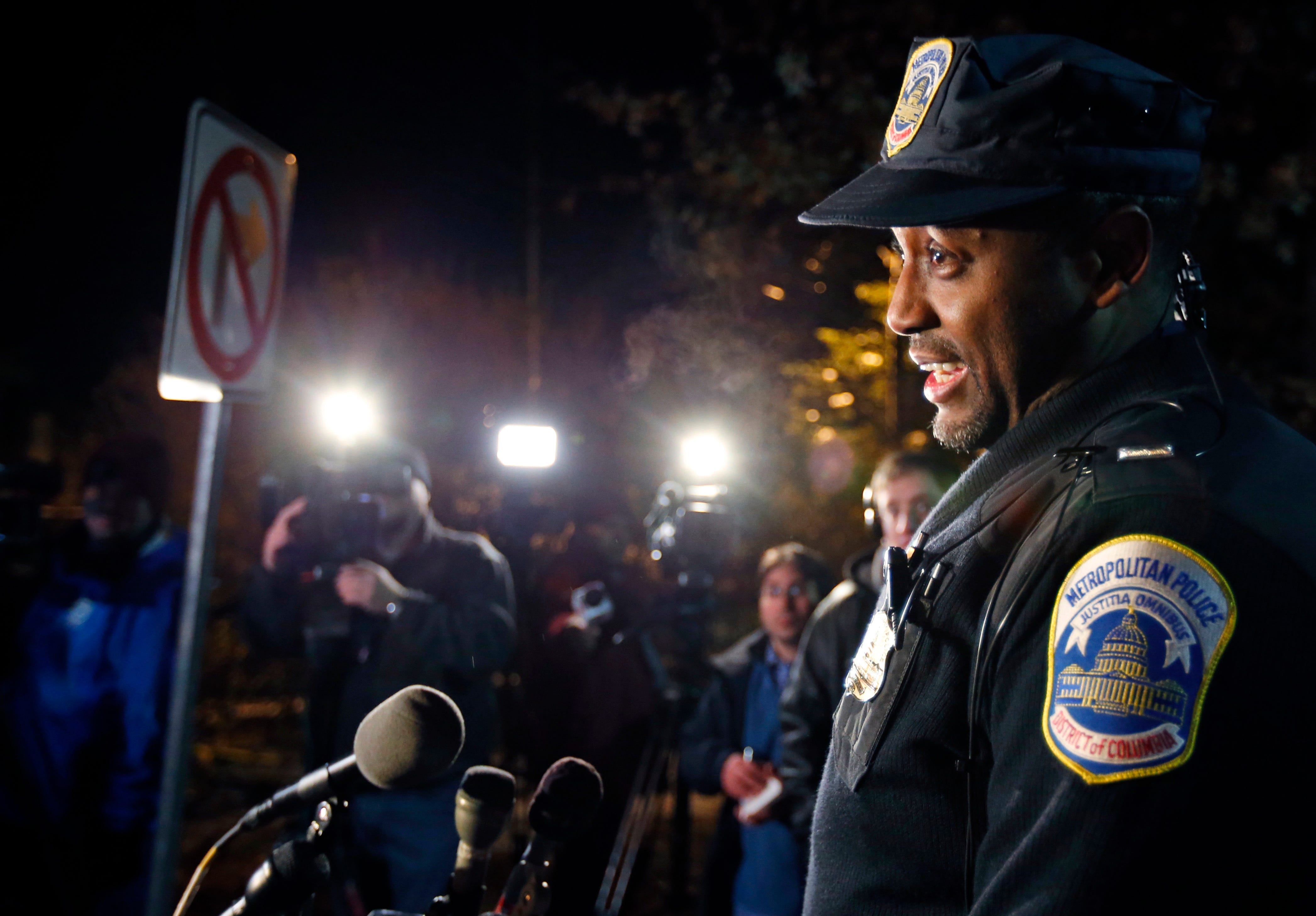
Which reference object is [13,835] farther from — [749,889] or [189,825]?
[749,889]

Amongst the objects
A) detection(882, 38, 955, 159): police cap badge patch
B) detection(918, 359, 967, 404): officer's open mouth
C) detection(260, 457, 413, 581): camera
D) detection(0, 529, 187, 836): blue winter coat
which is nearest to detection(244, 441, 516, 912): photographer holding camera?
detection(260, 457, 413, 581): camera

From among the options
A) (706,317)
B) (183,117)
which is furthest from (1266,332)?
(183,117)

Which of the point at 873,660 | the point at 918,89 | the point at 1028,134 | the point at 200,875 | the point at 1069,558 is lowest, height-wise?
the point at 200,875

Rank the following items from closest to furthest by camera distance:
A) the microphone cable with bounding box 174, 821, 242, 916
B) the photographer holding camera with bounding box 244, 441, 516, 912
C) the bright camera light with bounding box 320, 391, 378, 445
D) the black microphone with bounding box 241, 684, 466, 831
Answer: the black microphone with bounding box 241, 684, 466, 831, the microphone cable with bounding box 174, 821, 242, 916, the photographer holding camera with bounding box 244, 441, 516, 912, the bright camera light with bounding box 320, 391, 378, 445

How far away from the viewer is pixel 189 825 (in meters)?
6.36

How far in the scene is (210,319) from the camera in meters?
2.60

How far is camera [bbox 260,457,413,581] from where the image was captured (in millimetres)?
3820

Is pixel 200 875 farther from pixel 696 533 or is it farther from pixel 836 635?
pixel 696 533

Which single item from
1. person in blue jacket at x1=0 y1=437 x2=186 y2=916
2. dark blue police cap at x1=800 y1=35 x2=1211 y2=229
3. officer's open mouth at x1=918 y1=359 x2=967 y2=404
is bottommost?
person in blue jacket at x1=0 y1=437 x2=186 y2=916

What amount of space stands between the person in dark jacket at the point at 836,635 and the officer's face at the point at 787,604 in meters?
0.51

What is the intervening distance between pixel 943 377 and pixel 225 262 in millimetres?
2187

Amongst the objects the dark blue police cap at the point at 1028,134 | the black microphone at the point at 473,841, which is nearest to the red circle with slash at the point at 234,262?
the black microphone at the point at 473,841

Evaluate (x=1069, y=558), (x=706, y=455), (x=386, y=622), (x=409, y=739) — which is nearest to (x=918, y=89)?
(x=1069, y=558)

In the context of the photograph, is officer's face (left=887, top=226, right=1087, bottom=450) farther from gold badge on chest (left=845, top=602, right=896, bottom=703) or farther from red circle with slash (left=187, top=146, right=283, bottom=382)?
red circle with slash (left=187, top=146, right=283, bottom=382)
